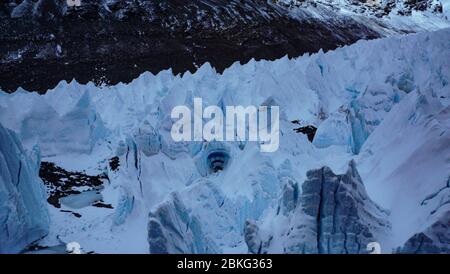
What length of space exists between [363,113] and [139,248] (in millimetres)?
4105

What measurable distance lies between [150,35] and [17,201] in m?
9.88

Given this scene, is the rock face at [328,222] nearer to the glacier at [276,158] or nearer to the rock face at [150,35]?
the glacier at [276,158]

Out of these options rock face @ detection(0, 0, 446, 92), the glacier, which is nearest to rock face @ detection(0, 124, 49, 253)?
the glacier

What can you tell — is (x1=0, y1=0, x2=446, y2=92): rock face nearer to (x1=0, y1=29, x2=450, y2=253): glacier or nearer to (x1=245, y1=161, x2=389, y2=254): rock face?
(x1=0, y1=29, x2=450, y2=253): glacier

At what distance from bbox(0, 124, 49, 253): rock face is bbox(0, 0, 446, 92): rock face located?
4816mm

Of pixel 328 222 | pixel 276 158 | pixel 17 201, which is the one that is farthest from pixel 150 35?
pixel 328 222

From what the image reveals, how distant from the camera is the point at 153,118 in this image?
8.01 meters

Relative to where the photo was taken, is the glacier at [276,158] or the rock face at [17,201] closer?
the glacier at [276,158]

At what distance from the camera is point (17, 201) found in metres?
4.52

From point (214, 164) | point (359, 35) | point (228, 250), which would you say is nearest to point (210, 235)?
point (228, 250)

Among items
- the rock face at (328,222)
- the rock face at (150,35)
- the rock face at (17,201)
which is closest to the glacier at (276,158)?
the rock face at (328,222)

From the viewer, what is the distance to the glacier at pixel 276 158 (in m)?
3.89

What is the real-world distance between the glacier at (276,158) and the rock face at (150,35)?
133 cm

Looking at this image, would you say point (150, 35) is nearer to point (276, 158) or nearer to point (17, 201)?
point (276, 158)
